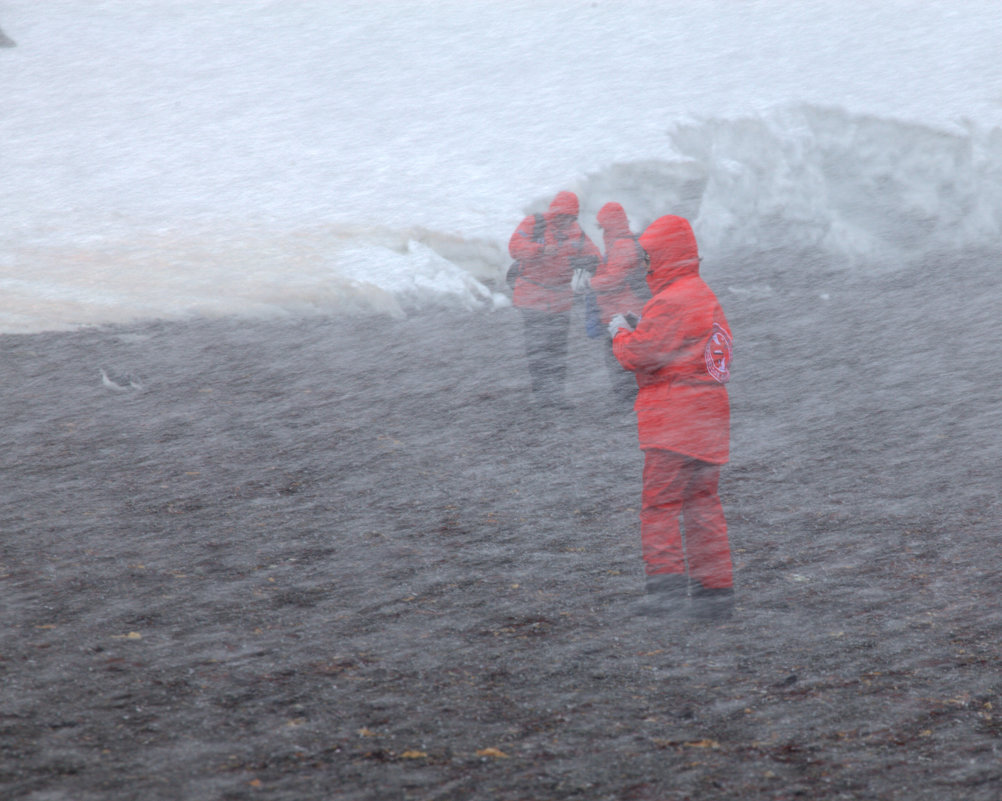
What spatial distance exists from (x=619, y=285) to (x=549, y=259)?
0.44 meters

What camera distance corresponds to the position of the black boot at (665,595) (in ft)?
9.56

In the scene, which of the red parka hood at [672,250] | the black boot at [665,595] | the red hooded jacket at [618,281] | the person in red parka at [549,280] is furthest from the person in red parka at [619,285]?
the black boot at [665,595]

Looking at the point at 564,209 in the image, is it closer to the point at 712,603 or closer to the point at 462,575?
the point at 462,575

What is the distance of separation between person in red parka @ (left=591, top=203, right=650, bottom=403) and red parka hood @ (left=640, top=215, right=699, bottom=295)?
1815 mm

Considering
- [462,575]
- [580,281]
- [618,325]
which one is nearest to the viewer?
[618,325]

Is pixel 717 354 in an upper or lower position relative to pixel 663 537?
upper

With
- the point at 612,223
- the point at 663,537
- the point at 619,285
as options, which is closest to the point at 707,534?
the point at 663,537

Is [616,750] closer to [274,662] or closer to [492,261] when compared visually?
[274,662]

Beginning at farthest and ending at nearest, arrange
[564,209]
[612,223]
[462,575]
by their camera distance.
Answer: [612,223] < [564,209] < [462,575]

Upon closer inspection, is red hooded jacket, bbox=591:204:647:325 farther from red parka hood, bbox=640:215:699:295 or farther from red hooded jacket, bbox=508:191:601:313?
red parka hood, bbox=640:215:699:295

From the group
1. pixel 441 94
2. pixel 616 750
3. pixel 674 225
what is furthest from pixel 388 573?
pixel 441 94

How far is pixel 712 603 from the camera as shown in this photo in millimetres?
2936

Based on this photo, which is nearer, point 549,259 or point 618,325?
point 618,325

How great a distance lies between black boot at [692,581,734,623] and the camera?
9.47ft
